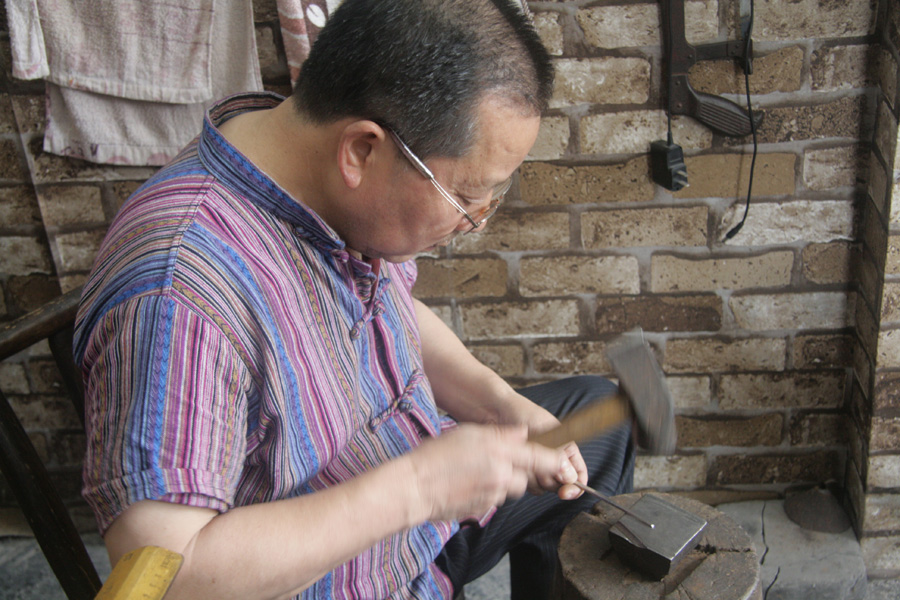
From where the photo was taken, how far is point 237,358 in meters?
0.98

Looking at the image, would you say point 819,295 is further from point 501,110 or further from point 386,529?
point 386,529

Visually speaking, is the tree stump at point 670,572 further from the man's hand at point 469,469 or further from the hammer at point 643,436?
the man's hand at point 469,469

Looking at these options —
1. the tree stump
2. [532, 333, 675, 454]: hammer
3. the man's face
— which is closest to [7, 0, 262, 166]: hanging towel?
the man's face

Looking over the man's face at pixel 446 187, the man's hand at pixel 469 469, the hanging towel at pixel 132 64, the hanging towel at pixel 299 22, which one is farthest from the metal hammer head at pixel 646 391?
the hanging towel at pixel 132 64

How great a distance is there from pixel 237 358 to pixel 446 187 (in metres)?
0.40

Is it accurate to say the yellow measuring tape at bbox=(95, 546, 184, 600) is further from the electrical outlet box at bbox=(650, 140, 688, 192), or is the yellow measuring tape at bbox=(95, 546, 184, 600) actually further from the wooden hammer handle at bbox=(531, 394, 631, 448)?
the electrical outlet box at bbox=(650, 140, 688, 192)

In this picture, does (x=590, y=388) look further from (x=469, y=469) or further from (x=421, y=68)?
(x=421, y=68)

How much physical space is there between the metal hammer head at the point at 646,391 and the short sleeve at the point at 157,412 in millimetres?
693

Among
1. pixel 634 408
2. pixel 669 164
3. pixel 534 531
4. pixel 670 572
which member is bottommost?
pixel 534 531

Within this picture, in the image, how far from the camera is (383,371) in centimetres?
132

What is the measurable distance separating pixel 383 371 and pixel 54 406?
1.35 meters


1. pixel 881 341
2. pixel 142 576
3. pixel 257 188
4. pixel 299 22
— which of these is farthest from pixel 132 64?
pixel 881 341

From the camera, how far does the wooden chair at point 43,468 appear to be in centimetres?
131

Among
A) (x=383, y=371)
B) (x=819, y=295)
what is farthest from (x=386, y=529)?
(x=819, y=295)
